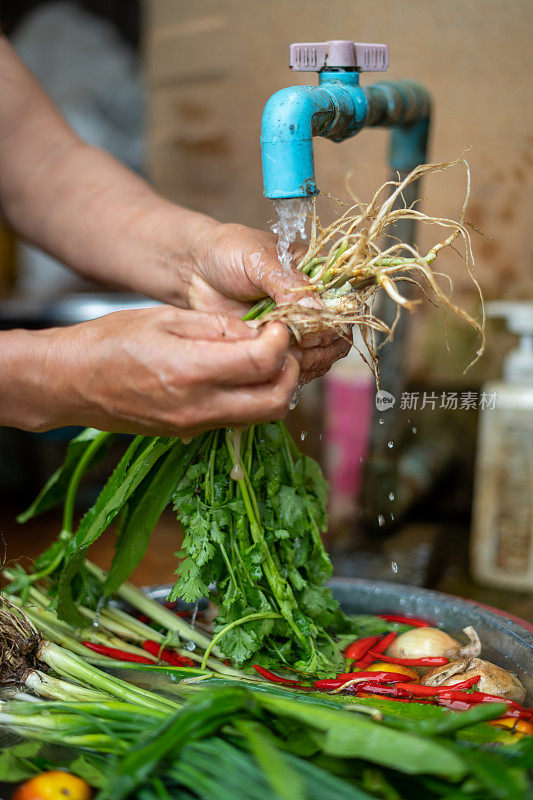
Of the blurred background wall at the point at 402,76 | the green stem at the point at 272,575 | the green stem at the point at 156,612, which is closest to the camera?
the green stem at the point at 272,575

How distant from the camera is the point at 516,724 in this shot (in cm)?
103

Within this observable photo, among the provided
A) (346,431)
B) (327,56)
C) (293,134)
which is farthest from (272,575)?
(346,431)

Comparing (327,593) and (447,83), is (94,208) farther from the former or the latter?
(447,83)

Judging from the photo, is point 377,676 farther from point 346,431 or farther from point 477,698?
point 346,431

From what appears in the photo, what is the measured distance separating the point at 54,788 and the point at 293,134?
89cm

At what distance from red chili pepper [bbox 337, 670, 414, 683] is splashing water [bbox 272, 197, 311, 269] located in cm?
64

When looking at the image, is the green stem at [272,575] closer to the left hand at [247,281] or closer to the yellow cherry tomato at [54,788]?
the left hand at [247,281]

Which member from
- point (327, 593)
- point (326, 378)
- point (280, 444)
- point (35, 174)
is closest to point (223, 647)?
point (327, 593)

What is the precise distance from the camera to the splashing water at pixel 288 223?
1.17 meters

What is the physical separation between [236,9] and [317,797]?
3019 millimetres

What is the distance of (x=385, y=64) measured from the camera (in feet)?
4.56

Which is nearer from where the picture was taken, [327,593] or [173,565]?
[327,593]

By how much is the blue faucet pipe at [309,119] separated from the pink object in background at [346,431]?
141 centimetres

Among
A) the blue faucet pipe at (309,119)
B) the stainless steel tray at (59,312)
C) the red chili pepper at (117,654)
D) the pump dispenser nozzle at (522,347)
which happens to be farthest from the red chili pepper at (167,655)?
the stainless steel tray at (59,312)
